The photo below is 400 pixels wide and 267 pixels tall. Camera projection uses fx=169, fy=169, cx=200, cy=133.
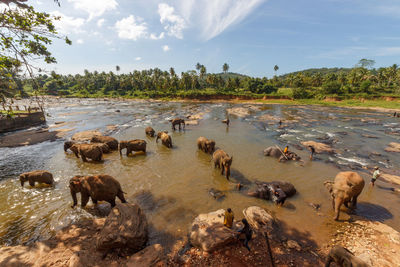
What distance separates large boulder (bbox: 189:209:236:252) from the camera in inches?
251

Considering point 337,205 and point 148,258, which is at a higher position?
point 148,258

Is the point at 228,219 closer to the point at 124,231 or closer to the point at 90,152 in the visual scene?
the point at 124,231

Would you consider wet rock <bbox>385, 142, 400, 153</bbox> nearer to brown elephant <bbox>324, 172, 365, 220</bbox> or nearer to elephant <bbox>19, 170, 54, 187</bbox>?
brown elephant <bbox>324, 172, 365, 220</bbox>

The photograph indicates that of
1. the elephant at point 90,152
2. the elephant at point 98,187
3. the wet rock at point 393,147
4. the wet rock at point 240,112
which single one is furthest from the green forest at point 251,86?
the elephant at point 98,187

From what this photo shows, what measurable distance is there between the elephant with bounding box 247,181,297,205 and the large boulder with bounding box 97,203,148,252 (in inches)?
248

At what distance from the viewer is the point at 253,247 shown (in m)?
6.51

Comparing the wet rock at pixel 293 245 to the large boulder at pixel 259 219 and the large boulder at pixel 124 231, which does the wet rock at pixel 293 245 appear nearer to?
the large boulder at pixel 259 219

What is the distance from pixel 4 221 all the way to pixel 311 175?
18363 mm

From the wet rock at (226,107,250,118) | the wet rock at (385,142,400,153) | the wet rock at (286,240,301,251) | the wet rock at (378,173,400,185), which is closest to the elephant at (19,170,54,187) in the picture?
the wet rock at (286,240,301,251)

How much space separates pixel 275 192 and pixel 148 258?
7.07 m

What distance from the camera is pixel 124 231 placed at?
6125mm

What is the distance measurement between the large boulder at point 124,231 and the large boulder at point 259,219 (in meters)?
4.71

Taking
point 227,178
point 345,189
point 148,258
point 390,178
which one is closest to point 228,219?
point 148,258

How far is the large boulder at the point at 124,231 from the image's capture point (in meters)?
5.84
